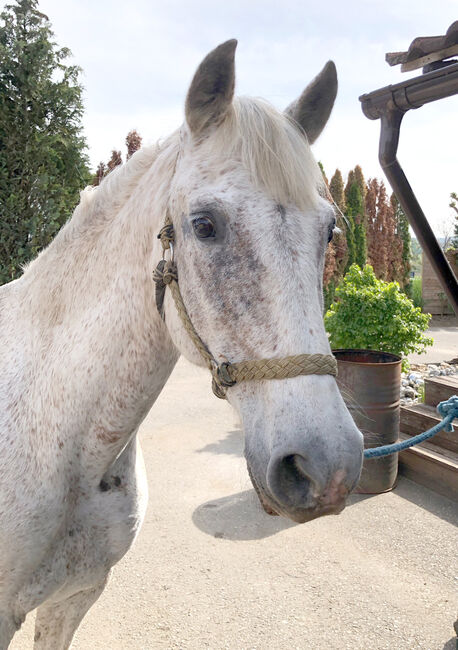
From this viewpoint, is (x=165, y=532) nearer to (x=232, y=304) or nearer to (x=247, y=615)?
(x=247, y=615)

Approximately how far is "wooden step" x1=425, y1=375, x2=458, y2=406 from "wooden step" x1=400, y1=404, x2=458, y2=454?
0.12m

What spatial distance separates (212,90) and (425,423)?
4.03 meters

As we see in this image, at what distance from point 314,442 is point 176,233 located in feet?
2.24

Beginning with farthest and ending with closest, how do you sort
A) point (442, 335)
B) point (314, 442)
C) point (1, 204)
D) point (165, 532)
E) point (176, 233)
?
point (442, 335) < point (1, 204) < point (165, 532) < point (176, 233) < point (314, 442)

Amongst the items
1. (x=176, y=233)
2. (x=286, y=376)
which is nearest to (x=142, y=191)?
(x=176, y=233)

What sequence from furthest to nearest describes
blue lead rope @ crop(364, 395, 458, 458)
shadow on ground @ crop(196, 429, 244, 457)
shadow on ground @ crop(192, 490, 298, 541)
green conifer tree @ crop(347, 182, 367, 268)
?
1. green conifer tree @ crop(347, 182, 367, 268)
2. shadow on ground @ crop(196, 429, 244, 457)
3. shadow on ground @ crop(192, 490, 298, 541)
4. blue lead rope @ crop(364, 395, 458, 458)

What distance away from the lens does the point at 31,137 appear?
7438 millimetres

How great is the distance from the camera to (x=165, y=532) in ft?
11.4

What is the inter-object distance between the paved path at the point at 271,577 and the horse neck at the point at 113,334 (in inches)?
70.0

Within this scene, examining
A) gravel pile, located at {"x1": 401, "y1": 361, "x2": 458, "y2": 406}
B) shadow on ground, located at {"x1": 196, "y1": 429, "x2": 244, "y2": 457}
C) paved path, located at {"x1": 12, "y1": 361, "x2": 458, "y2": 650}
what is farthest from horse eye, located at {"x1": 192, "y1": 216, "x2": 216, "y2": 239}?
gravel pile, located at {"x1": 401, "y1": 361, "x2": 458, "y2": 406}

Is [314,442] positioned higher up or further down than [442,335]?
higher up

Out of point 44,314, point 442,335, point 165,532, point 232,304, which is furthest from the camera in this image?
point 442,335

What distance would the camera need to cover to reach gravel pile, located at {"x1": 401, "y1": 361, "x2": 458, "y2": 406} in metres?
5.92

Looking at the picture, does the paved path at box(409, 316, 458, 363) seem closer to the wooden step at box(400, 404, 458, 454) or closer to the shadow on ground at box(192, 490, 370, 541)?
the wooden step at box(400, 404, 458, 454)
